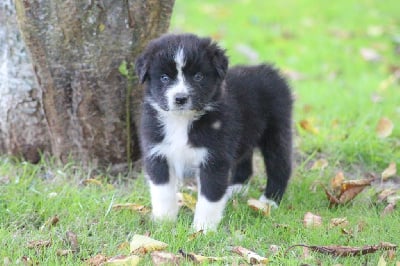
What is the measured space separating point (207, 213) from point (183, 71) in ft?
3.29

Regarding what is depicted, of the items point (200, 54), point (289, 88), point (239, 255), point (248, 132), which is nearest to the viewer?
point (239, 255)

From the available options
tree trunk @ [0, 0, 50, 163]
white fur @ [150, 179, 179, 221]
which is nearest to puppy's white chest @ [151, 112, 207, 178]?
white fur @ [150, 179, 179, 221]

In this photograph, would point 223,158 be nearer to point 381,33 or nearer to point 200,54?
point 200,54

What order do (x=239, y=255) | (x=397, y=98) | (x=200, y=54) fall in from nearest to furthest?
(x=239, y=255)
(x=200, y=54)
(x=397, y=98)

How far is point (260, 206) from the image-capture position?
4.98m

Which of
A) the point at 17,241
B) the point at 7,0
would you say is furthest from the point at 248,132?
the point at 7,0

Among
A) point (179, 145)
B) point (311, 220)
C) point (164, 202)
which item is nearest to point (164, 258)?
point (164, 202)

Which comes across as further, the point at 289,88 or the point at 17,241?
the point at 289,88

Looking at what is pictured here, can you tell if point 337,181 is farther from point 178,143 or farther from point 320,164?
point 178,143

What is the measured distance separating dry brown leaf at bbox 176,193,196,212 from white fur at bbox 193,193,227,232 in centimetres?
36

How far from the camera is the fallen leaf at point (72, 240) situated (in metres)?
4.34

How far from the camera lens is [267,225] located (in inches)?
186

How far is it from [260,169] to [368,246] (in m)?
2.01

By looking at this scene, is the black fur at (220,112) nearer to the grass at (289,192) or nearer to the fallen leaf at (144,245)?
the grass at (289,192)
